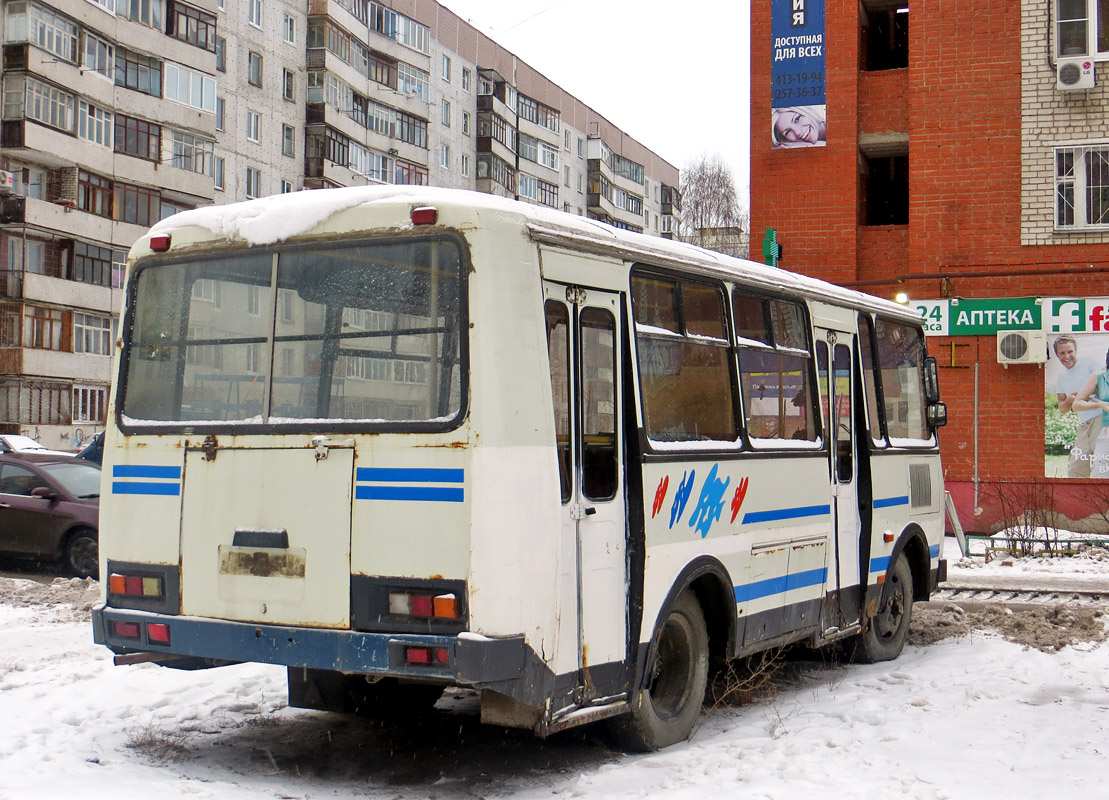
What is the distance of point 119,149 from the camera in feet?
153

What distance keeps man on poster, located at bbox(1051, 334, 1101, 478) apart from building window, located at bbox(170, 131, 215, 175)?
117 ft

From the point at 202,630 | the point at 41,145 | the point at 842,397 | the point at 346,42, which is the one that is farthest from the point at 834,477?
the point at 346,42

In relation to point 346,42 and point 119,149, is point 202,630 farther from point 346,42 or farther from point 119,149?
point 346,42

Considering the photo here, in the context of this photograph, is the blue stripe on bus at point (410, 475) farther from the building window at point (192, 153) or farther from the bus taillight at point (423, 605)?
the building window at point (192, 153)

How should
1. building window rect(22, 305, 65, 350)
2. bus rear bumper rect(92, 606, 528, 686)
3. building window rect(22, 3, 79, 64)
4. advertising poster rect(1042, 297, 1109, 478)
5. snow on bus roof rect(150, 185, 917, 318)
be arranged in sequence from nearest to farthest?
bus rear bumper rect(92, 606, 528, 686) → snow on bus roof rect(150, 185, 917, 318) → advertising poster rect(1042, 297, 1109, 478) → building window rect(22, 3, 79, 64) → building window rect(22, 305, 65, 350)

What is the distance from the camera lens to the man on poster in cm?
2192

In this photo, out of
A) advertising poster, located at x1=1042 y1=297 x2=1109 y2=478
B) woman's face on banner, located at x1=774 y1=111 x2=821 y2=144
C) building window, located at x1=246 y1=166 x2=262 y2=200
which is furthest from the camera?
building window, located at x1=246 y1=166 x2=262 y2=200

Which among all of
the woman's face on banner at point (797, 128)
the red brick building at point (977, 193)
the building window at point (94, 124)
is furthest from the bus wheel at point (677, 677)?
the building window at point (94, 124)

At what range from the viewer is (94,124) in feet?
150

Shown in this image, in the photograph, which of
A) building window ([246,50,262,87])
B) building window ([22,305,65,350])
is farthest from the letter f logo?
building window ([246,50,262,87])

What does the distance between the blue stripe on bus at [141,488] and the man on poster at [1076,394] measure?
18.4 metres

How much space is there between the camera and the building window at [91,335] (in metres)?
45.4

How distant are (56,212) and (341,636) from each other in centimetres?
4185

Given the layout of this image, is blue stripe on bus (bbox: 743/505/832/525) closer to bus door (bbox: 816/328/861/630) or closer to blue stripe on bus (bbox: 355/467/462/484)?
bus door (bbox: 816/328/861/630)
